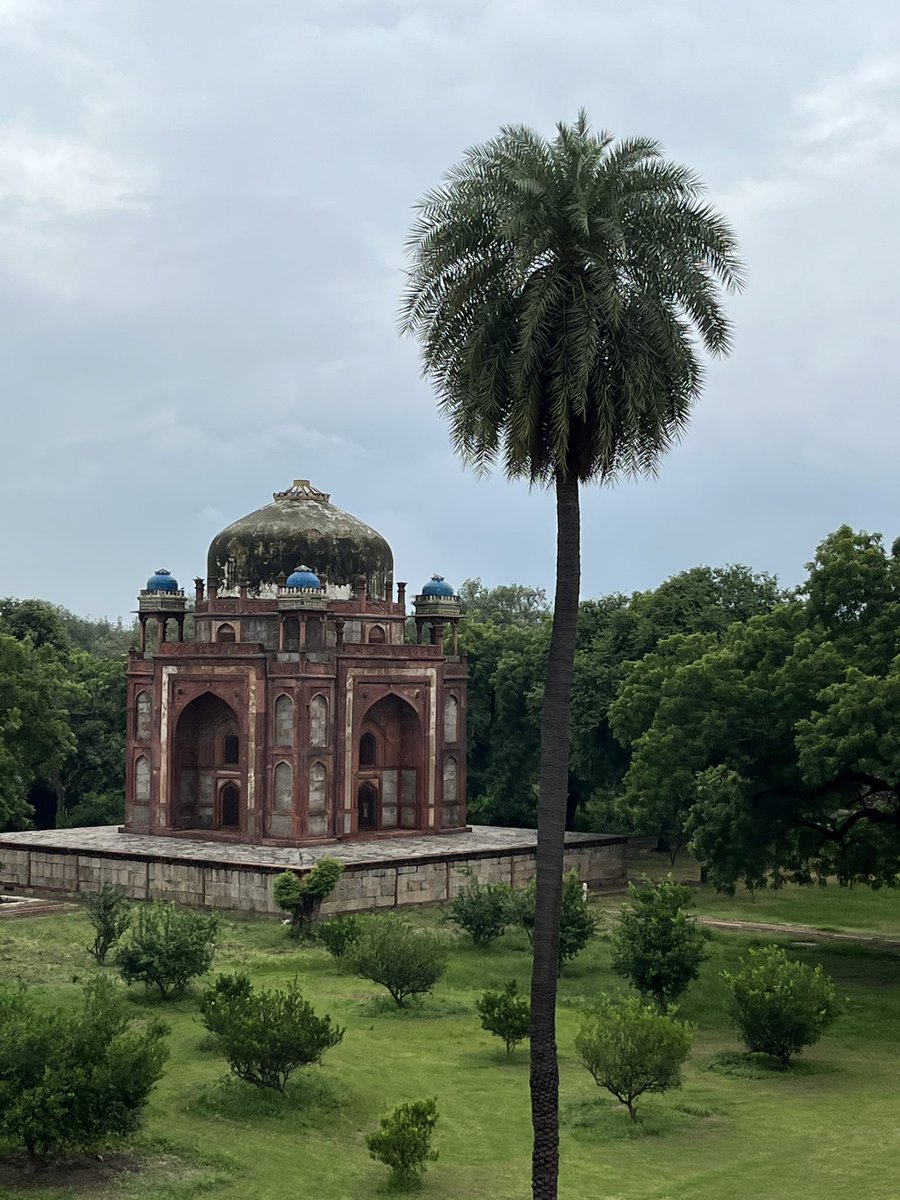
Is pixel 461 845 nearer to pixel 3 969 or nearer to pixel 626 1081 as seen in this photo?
pixel 3 969

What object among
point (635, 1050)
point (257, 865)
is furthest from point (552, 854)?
point (257, 865)

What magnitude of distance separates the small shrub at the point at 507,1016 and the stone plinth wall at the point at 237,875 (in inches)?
498

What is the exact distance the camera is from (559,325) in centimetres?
1775

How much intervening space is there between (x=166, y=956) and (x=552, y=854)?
12709 millimetres

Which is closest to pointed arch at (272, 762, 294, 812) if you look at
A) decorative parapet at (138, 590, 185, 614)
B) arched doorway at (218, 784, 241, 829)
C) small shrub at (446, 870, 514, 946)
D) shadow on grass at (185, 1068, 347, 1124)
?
arched doorway at (218, 784, 241, 829)

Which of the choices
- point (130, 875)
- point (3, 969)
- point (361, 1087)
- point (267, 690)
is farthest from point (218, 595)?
point (361, 1087)

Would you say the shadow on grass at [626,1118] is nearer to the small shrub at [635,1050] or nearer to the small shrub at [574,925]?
the small shrub at [635,1050]

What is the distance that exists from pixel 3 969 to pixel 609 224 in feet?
67.6

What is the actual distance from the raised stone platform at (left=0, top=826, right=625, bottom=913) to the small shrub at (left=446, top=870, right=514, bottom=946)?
4.53 m

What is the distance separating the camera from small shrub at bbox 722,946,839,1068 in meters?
23.9

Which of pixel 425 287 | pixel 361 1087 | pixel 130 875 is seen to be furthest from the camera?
pixel 130 875

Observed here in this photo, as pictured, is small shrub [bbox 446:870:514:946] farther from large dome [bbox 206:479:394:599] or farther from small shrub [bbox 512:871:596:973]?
large dome [bbox 206:479:394:599]

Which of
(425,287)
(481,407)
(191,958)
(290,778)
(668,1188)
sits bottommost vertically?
(668,1188)

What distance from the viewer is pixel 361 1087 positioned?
22828mm
